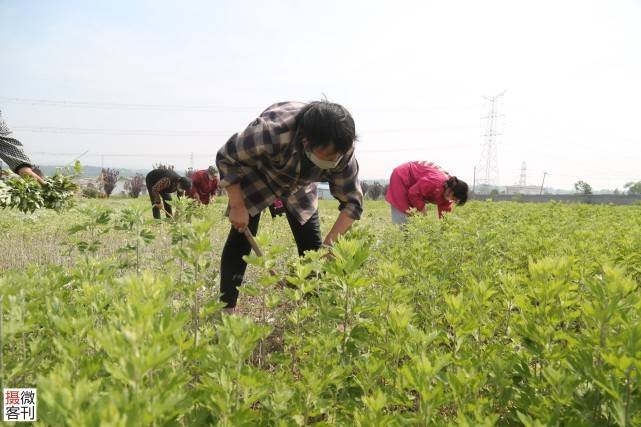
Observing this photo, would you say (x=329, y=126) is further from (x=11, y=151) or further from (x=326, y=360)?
(x=11, y=151)

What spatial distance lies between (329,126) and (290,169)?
0.64 metres

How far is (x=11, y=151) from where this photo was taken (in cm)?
305

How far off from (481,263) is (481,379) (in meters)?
1.79

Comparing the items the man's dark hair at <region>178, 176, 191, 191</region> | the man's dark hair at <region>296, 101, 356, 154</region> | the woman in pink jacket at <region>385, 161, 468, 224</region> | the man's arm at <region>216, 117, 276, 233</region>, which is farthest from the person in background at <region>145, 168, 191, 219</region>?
the man's dark hair at <region>296, 101, 356, 154</region>

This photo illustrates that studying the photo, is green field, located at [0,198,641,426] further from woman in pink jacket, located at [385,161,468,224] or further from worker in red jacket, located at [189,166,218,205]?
worker in red jacket, located at [189,166,218,205]

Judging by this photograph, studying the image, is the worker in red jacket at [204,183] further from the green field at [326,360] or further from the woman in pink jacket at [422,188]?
the green field at [326,360]

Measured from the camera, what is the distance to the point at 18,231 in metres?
6.77

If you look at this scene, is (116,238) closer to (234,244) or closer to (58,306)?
(234,244)

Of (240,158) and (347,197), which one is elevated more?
(240,158)

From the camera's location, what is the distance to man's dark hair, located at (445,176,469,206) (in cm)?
571

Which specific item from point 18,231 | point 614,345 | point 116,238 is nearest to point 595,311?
point 614,345

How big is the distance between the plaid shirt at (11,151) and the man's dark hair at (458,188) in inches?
187

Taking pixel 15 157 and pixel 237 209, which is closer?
pixel 237 209

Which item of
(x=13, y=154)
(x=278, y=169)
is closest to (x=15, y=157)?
(x=13, y=154)
